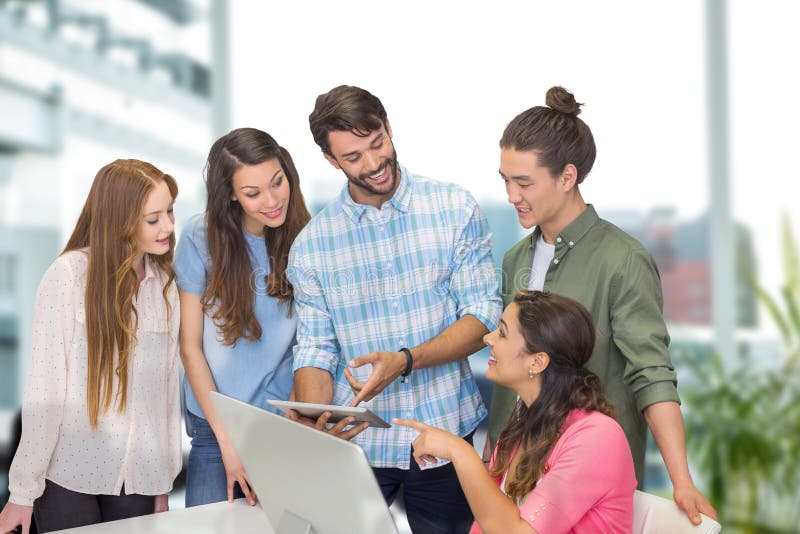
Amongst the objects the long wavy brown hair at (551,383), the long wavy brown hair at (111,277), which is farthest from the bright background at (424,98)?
the long wavy brown hair at (551,383)

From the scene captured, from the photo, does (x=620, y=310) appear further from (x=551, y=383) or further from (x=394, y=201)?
(x=394, y=201)

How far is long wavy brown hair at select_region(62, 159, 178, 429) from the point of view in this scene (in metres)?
2.00

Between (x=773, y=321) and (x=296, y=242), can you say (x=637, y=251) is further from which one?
(x=773, y=321)

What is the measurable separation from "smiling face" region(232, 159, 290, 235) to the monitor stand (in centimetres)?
83

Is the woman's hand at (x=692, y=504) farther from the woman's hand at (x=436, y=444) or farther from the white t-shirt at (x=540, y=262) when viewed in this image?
the white t-shirt at (x=540, y=262)

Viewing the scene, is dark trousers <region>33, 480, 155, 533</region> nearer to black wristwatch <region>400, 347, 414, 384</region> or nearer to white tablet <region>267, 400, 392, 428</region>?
white tablet <region>267, 400, 392, 428</region>

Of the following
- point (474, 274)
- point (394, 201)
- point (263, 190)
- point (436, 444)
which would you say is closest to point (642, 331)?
point (474, 274)

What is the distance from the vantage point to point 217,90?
4297mm

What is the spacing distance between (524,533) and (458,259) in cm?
75

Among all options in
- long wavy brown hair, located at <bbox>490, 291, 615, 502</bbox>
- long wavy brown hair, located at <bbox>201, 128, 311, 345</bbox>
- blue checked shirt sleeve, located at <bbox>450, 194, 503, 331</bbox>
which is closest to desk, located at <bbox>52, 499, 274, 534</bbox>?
long wavy brown hair, located at <bbox>201, 128, 311, 345</bbox>

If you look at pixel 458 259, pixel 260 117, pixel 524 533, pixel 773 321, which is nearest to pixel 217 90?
pixel 260 117

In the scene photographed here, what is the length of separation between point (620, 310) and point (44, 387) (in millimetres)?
1271

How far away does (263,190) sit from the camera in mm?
2102

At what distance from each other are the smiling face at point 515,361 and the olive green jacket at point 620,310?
0.64ft
